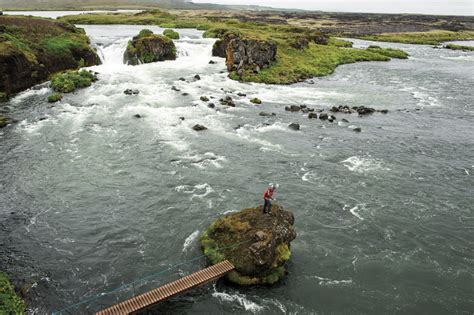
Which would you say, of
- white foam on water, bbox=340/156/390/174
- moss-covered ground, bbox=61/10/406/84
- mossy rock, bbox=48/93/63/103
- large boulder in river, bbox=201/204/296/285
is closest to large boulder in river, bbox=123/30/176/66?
moss-covered ground, bbox=61/10/406/84

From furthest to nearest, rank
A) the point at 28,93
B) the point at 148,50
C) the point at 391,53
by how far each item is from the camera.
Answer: the point at 391,53, the point at 148,50, the point at 28,93

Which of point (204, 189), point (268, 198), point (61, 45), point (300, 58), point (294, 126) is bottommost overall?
point (204, 189)

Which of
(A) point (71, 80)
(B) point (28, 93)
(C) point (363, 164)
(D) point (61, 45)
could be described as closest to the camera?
(C) point (363, 164)

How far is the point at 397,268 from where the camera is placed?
83.8 feet

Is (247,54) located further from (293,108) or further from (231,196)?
A: (231,196)

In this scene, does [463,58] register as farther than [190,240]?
Yes

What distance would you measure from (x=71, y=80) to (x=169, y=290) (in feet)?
181

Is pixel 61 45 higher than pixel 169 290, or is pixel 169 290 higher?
pixel 61 45

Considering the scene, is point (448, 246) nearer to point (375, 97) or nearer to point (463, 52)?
point (375, 97)

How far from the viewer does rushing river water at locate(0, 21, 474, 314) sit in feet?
77.1

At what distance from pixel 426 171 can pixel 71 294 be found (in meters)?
34.9

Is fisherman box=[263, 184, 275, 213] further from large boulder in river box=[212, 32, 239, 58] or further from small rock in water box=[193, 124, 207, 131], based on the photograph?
large boulder in river box=[212, 32, 239, 58]

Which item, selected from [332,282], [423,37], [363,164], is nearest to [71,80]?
[363,164]

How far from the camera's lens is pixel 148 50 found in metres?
87.0
